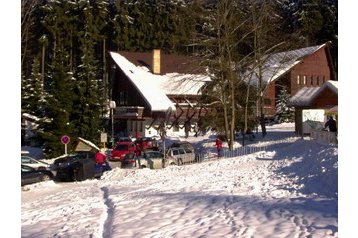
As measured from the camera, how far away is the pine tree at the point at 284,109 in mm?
53219

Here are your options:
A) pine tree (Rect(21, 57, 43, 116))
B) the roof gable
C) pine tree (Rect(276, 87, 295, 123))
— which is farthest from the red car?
pine tree (Rect(276, 87, 295, 123))

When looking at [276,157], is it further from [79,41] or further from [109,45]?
[109,45]

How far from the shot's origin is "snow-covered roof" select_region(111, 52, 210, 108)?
4764 cm

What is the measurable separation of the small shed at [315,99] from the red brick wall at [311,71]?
1672 cm

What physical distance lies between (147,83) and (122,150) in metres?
17.4

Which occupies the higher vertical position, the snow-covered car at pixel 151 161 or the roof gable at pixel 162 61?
the roof gable at pixel 162 61

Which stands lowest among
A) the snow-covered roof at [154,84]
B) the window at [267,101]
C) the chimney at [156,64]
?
the window at [267,101]

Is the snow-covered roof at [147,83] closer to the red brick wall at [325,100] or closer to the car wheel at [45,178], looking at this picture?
the red brick wall at [325,100]

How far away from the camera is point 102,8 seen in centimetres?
6350

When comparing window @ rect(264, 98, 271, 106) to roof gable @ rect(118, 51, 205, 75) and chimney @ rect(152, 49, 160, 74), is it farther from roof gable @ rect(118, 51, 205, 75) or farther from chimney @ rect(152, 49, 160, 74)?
chimney @ rect(152, 49, 160, 74)

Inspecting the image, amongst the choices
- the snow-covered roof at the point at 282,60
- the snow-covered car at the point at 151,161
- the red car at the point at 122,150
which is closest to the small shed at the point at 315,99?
the snow-covered roof at the point at 282,60

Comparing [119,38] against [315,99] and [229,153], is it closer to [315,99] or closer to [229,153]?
[315,99]

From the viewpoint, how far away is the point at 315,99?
34.0 metres
